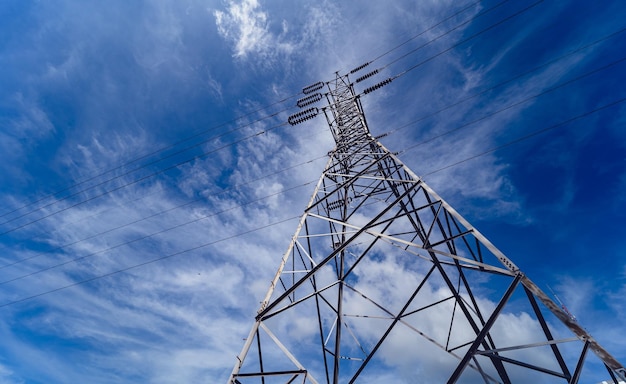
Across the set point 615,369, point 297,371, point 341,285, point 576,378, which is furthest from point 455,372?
point 341,285

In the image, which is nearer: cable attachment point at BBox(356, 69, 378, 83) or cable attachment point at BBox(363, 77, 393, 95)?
cable attachment point at BBox(363, 77, 393, 95)

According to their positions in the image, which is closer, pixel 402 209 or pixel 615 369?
pixel 615 369

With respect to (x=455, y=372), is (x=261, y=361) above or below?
above

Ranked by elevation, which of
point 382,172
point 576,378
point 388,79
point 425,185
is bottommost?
point 576,378

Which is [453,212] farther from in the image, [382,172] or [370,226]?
[382,172]

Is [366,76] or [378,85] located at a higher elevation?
[366,76]

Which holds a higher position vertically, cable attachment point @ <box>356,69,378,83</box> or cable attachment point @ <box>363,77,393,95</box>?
cable attachment point @ <box>356,69,378,83</box>

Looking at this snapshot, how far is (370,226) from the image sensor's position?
24.3 feet

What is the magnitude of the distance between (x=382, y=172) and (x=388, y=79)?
7894 millimetres

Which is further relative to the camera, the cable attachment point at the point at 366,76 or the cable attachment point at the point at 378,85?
the cable attachment point at the point at 366,76

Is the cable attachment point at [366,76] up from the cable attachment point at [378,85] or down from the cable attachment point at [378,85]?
up

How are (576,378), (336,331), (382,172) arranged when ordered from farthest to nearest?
(382,172) → (336,331) → (576,378)

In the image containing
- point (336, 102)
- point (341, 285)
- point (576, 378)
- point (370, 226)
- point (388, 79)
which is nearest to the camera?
point (576, 378)

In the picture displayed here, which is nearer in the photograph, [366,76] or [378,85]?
[378,85]
